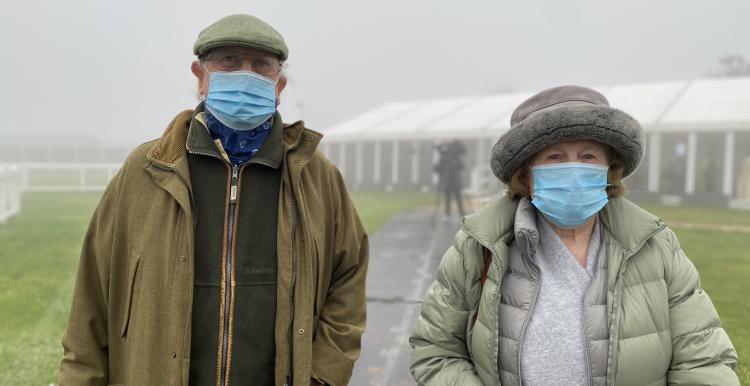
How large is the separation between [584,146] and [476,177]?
1706 centimetres

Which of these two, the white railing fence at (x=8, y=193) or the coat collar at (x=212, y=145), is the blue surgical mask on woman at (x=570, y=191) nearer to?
the coat collar at (x=212, y=145)

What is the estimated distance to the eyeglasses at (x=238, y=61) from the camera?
2211mm

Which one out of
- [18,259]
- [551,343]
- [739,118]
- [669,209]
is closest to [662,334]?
[551,343]

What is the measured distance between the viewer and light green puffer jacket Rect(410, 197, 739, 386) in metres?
1.83

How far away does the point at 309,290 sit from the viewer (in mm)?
2057

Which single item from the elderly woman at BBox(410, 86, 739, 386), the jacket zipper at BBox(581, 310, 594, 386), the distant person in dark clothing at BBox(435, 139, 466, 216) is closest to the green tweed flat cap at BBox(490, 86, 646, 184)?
the elderly woman at BBox(410, 86, 739, 386)

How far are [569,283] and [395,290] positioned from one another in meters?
4.68

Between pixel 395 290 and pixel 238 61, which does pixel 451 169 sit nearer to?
pixel 395 290

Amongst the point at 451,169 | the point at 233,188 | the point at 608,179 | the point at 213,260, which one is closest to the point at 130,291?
the point at 213,260

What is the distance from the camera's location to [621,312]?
184 centimetres

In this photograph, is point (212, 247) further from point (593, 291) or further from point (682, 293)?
point (682, 293)

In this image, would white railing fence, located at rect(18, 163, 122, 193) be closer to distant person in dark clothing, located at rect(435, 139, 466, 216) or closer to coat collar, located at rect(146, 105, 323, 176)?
distant person in dark clothing, located at rect(435, 139, 466, 216)

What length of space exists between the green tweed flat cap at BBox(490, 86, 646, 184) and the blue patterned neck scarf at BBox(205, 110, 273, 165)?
0.85 metres

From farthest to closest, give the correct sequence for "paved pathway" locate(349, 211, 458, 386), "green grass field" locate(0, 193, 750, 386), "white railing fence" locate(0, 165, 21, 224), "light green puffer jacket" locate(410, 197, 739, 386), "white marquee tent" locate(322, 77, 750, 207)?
"white marquee tent" locate(322, 77, 750, 207) → "white railing fence" locate(0, 165, 21, 224) → "green grass field" locate(0, 193, 750, 386) → "paved pathway" locate(349, 211, 458, 386) → "light green puffer jacket" locate(410, 197, 739, 386)
